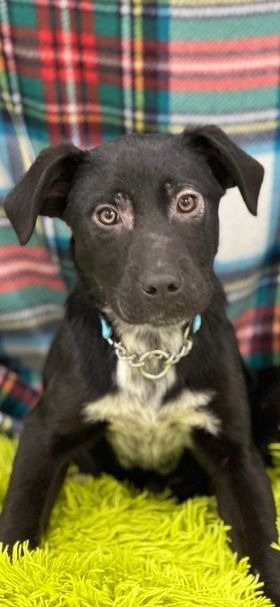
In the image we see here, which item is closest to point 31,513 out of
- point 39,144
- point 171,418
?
point 171,418

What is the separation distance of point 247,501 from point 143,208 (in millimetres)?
817

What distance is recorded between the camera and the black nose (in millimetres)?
2068

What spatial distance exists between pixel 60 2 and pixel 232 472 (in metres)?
1.59

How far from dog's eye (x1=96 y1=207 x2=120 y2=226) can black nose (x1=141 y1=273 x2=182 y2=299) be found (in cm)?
25

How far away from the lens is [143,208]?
2.24 m

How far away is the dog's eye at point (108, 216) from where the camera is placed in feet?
7.51

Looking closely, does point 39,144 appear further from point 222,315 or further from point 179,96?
point 222,315

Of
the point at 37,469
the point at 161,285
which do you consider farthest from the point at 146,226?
the point at 37,469

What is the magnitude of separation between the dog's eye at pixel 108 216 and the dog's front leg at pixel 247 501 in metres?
0.64

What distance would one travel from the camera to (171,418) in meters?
2.48

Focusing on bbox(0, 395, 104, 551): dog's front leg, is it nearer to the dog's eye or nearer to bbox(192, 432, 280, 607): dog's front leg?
bbox(192, 432, 280, 607): dog's front leg

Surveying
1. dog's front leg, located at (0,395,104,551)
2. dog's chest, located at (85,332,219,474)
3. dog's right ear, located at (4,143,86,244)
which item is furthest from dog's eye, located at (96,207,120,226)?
dog's front leg, located at (0,395,104,551)

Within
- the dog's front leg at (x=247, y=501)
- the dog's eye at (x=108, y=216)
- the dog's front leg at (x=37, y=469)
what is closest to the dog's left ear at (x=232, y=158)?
the dog's eye at (x=108, y=216)

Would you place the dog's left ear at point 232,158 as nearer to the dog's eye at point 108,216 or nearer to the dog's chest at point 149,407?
the dog's eye at point 108,216
